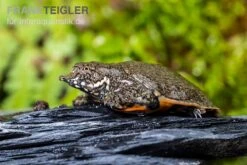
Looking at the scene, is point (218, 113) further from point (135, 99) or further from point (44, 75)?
point (44, 75)

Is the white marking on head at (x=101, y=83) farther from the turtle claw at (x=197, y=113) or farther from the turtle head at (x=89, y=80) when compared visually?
the turtle claw at (x=197, y=113)

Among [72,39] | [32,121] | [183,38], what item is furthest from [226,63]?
[32,121]

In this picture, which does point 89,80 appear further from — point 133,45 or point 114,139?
point 133,45

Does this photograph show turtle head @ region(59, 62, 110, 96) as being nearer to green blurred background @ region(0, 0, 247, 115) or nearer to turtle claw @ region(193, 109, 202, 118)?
turtle claw @ region(193, 109, 202, 118)

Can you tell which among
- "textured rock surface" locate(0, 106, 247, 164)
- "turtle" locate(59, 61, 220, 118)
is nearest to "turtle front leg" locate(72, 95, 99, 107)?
"turtle" locate(59, 61, 220, 118)

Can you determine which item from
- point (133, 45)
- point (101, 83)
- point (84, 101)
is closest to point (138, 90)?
point (101, 83)

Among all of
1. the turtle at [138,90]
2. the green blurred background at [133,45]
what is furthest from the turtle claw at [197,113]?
the green blurred background at [133,45]
